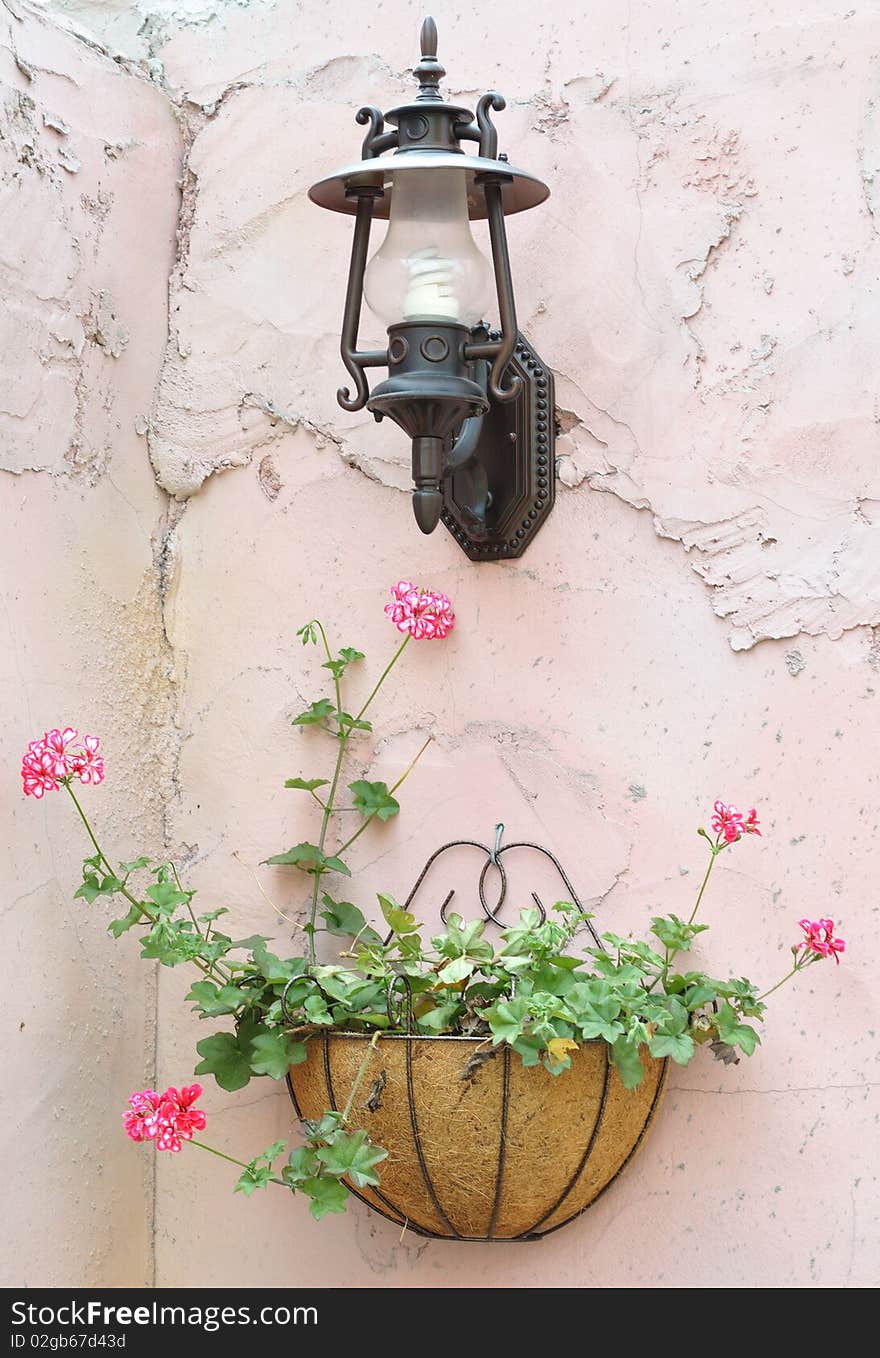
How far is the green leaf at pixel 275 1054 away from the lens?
134cm

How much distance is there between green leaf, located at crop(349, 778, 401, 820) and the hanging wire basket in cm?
27

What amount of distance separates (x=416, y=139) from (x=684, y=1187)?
102 cm

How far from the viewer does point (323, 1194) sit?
1.29 m

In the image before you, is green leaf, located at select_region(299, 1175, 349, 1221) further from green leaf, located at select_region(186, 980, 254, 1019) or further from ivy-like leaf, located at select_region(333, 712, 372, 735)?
ivy-like leaf, located at select_region(333, 712, 372, 735)

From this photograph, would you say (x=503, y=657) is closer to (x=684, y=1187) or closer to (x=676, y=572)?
(x=676, y=572)

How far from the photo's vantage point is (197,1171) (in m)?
1.60

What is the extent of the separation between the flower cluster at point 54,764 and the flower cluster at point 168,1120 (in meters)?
0.30

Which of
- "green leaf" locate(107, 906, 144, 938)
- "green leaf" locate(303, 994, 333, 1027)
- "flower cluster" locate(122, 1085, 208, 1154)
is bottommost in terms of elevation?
"flower cluster" locate(122, 1085, 208, 1154)

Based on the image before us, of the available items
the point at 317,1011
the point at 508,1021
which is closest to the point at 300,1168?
the point at 317,1011

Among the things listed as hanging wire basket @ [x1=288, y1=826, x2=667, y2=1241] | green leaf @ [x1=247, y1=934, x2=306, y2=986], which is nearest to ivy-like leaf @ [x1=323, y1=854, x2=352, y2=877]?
green leaf @ [x1=247, y1=934, x2=306, y2=986]

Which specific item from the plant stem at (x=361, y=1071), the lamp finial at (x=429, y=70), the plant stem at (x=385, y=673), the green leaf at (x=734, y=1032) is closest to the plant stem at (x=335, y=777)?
the plant stem at (x=385, y=673)

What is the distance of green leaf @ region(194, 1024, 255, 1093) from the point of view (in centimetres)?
140

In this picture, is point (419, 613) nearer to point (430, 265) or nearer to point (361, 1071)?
point (430, 265)

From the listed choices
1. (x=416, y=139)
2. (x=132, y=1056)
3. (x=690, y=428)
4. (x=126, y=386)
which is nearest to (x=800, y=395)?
(x=690, y=428)
